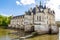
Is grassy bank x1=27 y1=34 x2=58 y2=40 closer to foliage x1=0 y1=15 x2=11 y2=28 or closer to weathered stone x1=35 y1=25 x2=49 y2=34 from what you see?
weathered stone x1=35 y1=25 x2=49 y2=34

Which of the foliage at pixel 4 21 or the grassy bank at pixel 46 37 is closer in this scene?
the grassy bank at pixel 46 37

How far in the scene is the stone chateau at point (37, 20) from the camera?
2.10m

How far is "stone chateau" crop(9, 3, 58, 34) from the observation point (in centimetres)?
210

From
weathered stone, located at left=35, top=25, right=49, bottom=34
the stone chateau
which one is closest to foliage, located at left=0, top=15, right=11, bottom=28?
the stone chateau

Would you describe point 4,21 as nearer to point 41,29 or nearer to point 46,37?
point 41,29

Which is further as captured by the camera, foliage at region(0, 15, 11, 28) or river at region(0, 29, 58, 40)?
foliage at region(0, 15, 11, 28)

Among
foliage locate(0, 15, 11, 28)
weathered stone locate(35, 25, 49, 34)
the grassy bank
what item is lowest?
the grassy bank

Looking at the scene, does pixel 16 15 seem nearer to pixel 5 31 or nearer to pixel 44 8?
pixel 5 31

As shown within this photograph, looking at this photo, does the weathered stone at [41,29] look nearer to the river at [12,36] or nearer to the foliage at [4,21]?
the river at [12,36]

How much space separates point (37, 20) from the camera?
2123 millimetres

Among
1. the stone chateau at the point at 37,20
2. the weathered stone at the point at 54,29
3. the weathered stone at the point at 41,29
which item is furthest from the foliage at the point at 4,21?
the weathered stone at the point at 54,29

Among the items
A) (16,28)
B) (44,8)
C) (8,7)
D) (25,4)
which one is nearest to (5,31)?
(16,28)

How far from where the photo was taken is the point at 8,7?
2219 millimetres

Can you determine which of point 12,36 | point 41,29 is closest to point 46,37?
point 41,29
